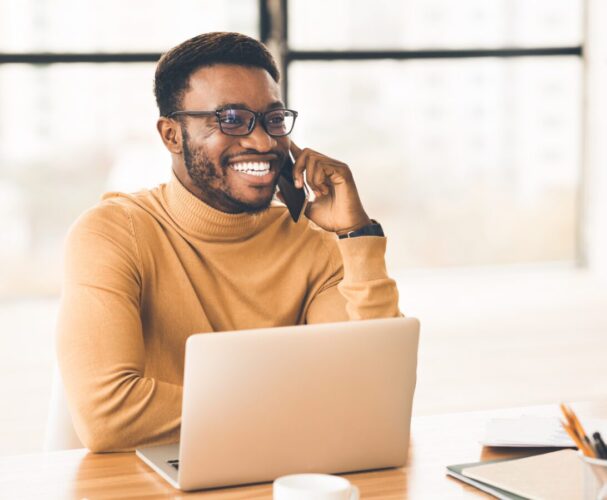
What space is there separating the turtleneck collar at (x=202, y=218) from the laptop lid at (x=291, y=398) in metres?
0.76

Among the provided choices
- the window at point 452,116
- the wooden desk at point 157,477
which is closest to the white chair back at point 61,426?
the wooden desk at point 157,477

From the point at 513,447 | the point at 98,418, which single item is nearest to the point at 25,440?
the point at 98,418

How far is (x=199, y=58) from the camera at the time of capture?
7.20 feet

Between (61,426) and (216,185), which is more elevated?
(216,185)

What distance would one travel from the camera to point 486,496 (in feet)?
4.87

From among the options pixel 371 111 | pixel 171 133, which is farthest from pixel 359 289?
pixel 371 111

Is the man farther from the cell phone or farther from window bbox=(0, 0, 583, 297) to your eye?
window bbox=(0, 0, 583, 297)

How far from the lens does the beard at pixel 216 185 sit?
2.19 metres

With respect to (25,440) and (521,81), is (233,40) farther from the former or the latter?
(521,81)

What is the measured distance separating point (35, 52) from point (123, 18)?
552mm

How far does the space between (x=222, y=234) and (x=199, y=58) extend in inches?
14.6

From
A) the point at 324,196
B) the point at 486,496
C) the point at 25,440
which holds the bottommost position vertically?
the point at 25,440

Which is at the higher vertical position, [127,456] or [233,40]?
[233,40]

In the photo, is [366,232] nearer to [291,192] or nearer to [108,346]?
[291,192]
